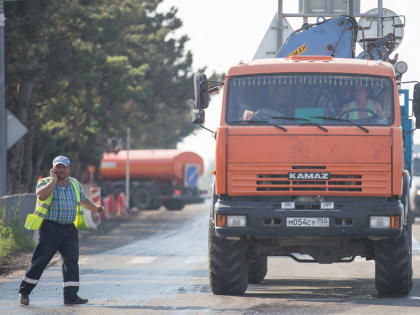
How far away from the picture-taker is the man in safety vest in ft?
45.6

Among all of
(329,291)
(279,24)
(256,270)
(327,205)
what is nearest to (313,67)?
(327,205)

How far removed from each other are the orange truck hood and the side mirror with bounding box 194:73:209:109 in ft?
2.11

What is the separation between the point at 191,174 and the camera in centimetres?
5525

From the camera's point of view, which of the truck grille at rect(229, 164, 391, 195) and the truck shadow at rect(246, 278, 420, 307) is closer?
the truck grille at rect(229, 164, 391, 195)

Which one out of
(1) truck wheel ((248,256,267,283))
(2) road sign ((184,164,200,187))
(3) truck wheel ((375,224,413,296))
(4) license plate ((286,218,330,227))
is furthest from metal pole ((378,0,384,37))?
(2) road sign ((184,164,200,187))

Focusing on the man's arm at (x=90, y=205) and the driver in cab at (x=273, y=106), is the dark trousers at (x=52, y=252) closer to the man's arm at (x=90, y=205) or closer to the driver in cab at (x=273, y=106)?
the man's arm at (x=90, y=205)

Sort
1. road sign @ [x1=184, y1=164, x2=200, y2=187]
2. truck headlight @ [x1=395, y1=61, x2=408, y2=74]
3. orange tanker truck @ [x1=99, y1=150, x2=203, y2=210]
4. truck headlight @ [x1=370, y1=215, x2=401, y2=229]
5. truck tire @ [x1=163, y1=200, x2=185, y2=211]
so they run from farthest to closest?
1. truck tire @ [x1=163, y1=200, x2=185, y2=211]
2. road sign @ [x1=184, y1=164, x2=200, y2=187]
3. orange tanker truck @ [x1=99, y1=150, x2=203, y2=210]
4. truck headlight @ [x1=395, y1=61, x2=408, y2=74]
5. truck headlight @ [x1=370, y1=215, x2=401, y2=229]

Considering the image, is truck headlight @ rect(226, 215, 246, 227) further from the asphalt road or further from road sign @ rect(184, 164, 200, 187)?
road sign @ rect(184, 164, 200, 187)

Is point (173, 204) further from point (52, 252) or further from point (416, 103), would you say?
point (52, 252)

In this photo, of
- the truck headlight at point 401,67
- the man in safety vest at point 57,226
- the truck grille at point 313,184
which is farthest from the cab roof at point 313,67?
the man in safety vest at point 57,226

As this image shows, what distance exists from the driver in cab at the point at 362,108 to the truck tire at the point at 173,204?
41323 mm

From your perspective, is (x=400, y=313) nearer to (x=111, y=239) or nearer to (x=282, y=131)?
(x=282, y=131)

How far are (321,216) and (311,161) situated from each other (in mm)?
649

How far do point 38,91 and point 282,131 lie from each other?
73.7 ft
